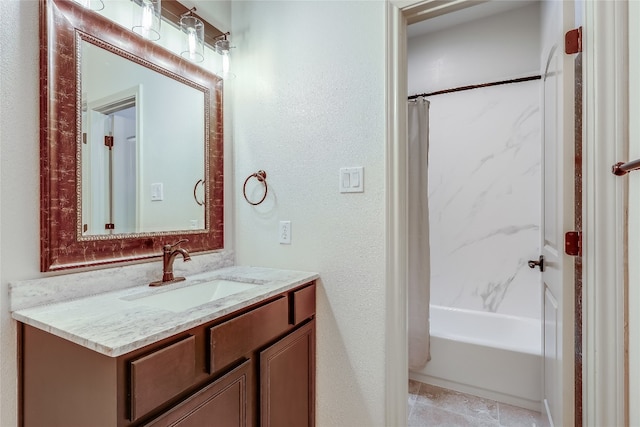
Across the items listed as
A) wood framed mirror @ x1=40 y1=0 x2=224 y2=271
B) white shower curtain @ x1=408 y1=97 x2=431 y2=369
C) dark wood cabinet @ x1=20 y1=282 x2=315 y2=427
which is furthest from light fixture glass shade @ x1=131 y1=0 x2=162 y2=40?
white shower curtain @ x1=408 y1=97 x2=431 y2=369

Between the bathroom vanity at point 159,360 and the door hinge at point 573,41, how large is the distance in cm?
136

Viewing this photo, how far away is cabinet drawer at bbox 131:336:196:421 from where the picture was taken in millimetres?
762

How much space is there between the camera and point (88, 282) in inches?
45.9

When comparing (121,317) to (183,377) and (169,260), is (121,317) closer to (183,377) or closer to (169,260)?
(183,377)

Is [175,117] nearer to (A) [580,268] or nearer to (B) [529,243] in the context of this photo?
(A) [580,268]

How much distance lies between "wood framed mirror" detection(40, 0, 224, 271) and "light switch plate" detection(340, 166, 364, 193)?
0.70m

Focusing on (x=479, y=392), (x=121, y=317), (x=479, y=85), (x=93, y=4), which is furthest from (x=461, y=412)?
(x=93, y=4)

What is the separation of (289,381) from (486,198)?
215cm

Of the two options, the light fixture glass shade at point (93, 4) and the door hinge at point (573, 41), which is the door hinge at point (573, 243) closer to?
the door hinge at point (573, 41)

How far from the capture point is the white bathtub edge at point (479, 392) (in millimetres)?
1908

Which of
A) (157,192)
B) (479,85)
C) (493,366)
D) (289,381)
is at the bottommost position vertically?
(493,366)

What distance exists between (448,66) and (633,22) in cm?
196

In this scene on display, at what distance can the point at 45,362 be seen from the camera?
36.4 inches

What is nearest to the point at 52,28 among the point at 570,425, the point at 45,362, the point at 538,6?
the point at 45,362
